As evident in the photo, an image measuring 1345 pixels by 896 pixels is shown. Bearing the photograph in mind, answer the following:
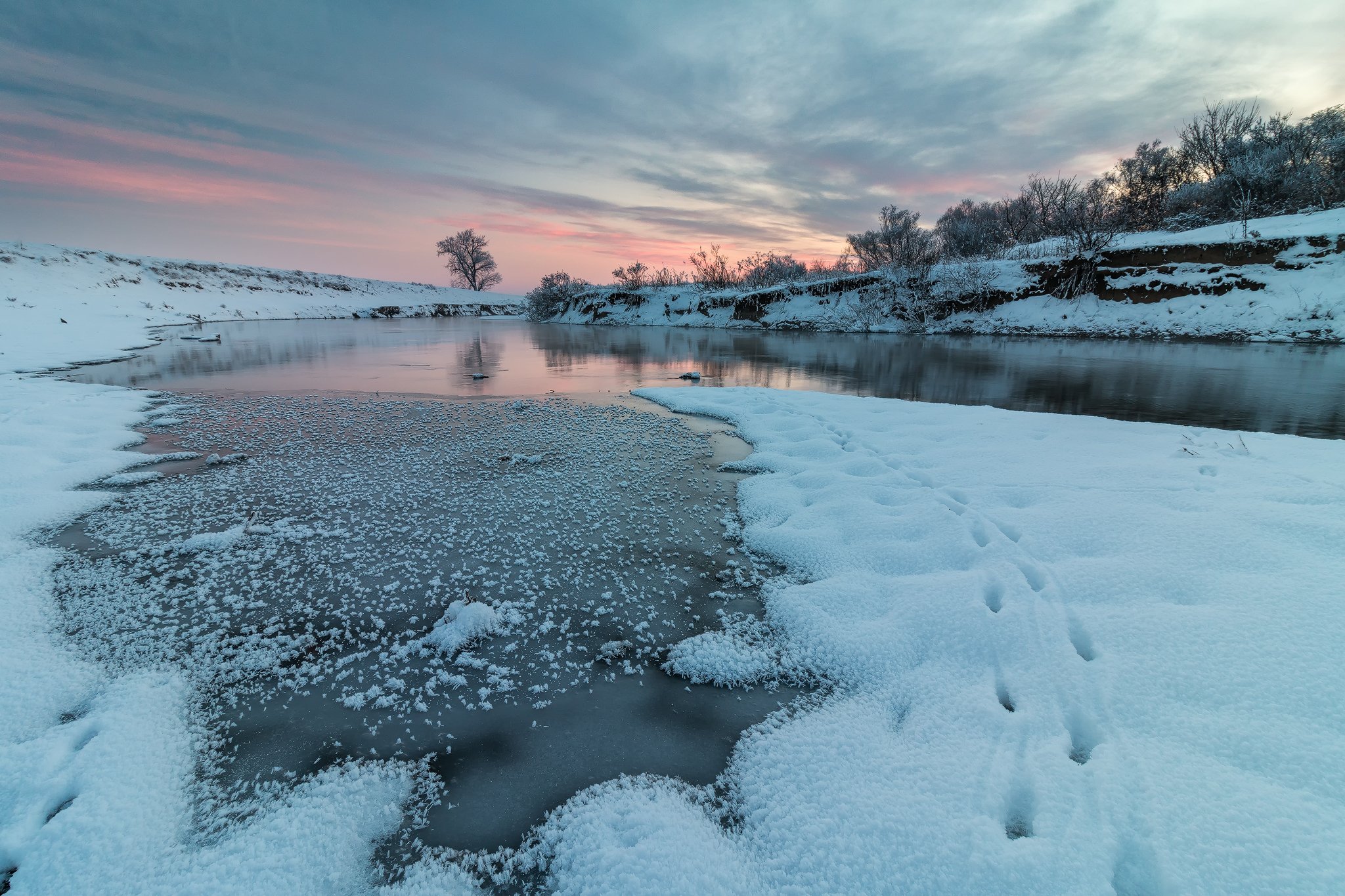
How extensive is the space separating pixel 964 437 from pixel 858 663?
4.74m

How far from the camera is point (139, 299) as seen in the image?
1535 inches

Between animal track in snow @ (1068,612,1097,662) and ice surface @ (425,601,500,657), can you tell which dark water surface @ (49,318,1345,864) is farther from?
animal track in snow @ (1068,612,1097,662)

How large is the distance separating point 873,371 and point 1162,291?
1808cm

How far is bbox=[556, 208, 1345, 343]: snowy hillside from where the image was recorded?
19406 millimetres

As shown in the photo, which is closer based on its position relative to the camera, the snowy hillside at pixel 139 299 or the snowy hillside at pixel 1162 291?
the snowy hillside at pixel 139 299

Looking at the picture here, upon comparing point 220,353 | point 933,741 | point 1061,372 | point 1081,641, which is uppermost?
point 1061,372

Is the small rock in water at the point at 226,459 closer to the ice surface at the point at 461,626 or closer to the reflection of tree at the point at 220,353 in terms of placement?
the ice surface at the point at 461,626

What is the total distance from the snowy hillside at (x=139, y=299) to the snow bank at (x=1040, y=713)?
19988 mm

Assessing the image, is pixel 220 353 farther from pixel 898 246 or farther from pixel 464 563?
pixel 898 246

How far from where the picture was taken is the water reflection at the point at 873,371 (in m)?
9.80

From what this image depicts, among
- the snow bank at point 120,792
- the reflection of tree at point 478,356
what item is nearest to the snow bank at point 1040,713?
the snow bank at point 120,792

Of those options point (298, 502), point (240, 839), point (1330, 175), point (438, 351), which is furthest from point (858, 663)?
point (1330, 175)

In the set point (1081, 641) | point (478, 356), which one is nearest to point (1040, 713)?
point (1081, 641)

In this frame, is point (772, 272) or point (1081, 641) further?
point (772, 272)
